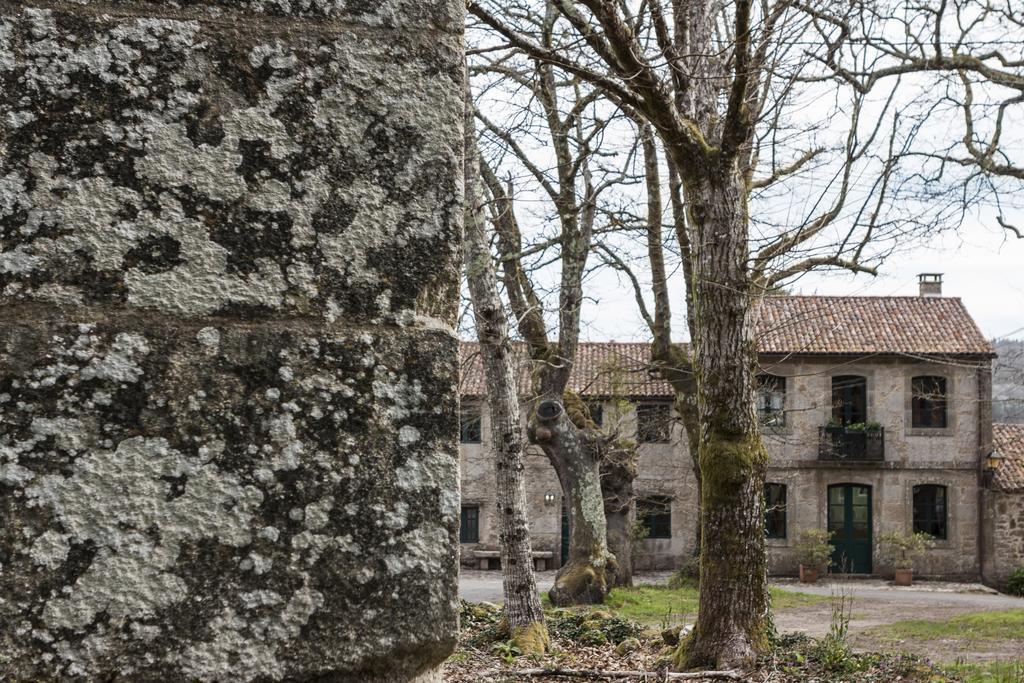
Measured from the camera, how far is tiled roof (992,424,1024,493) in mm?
29891

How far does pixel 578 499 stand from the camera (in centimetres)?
2045

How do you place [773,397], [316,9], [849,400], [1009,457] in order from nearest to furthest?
[316,9] → [1009,457] → [773,397] → [849,400]

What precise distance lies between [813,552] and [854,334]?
279 inches

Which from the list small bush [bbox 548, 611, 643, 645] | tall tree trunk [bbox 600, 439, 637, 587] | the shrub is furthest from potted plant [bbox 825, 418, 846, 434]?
small bush [bbox 548, 611, 643, 645]

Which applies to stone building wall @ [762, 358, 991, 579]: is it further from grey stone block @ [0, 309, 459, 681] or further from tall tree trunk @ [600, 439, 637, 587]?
grey stone block @ [0, 309, 459, 681]

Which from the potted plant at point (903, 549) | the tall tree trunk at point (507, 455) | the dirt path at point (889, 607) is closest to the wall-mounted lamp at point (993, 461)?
the potted plant at point (903, 549)

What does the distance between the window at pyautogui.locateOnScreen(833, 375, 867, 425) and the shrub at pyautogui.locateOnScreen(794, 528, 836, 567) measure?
151 inches

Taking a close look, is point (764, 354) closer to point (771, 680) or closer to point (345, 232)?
point (771, 680)

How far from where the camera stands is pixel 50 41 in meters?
1.24

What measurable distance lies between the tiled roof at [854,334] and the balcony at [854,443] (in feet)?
8.66

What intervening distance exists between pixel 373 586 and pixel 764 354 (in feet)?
103

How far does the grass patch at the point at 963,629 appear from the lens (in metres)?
15.1

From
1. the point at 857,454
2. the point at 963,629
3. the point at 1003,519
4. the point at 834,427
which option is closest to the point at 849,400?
the point at 834,427

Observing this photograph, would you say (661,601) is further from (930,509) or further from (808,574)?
(930,509)
